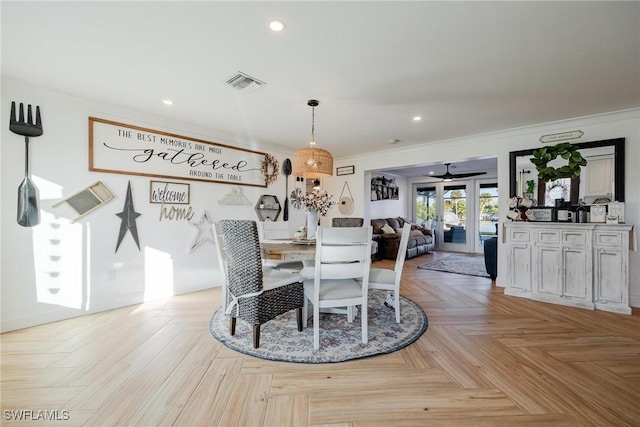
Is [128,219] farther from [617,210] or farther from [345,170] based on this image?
[617,210]

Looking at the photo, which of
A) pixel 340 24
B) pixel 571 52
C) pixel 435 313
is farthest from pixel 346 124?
pixel 435 313

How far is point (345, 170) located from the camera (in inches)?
241

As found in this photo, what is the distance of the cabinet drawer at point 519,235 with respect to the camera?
3666 mm

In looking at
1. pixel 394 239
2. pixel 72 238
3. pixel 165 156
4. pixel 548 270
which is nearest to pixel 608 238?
pixel 548 270

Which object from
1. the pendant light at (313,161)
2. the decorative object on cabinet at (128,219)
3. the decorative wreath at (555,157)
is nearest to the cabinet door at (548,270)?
the decorative wreath at (555,157)

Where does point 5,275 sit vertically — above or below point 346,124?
below

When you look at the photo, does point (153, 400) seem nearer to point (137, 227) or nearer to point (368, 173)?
point (137, 227)

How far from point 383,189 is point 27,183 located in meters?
6.88

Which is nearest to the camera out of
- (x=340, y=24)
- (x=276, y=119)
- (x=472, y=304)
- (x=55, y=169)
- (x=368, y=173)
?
(x=340, y=24)

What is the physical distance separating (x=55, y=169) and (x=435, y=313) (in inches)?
171

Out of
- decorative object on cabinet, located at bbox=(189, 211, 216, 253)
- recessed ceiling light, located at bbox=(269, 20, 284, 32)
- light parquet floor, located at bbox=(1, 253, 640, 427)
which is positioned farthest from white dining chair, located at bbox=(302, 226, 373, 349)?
decorative object on cabinet, located at bbox=(189, 211, 216, 253)

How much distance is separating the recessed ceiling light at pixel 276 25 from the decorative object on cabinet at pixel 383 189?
5.72 metres

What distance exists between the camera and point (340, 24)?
180 centimetres

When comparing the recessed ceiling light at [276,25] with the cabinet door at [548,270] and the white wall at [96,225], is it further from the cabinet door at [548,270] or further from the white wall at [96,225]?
the cabinet door at [548,270]
